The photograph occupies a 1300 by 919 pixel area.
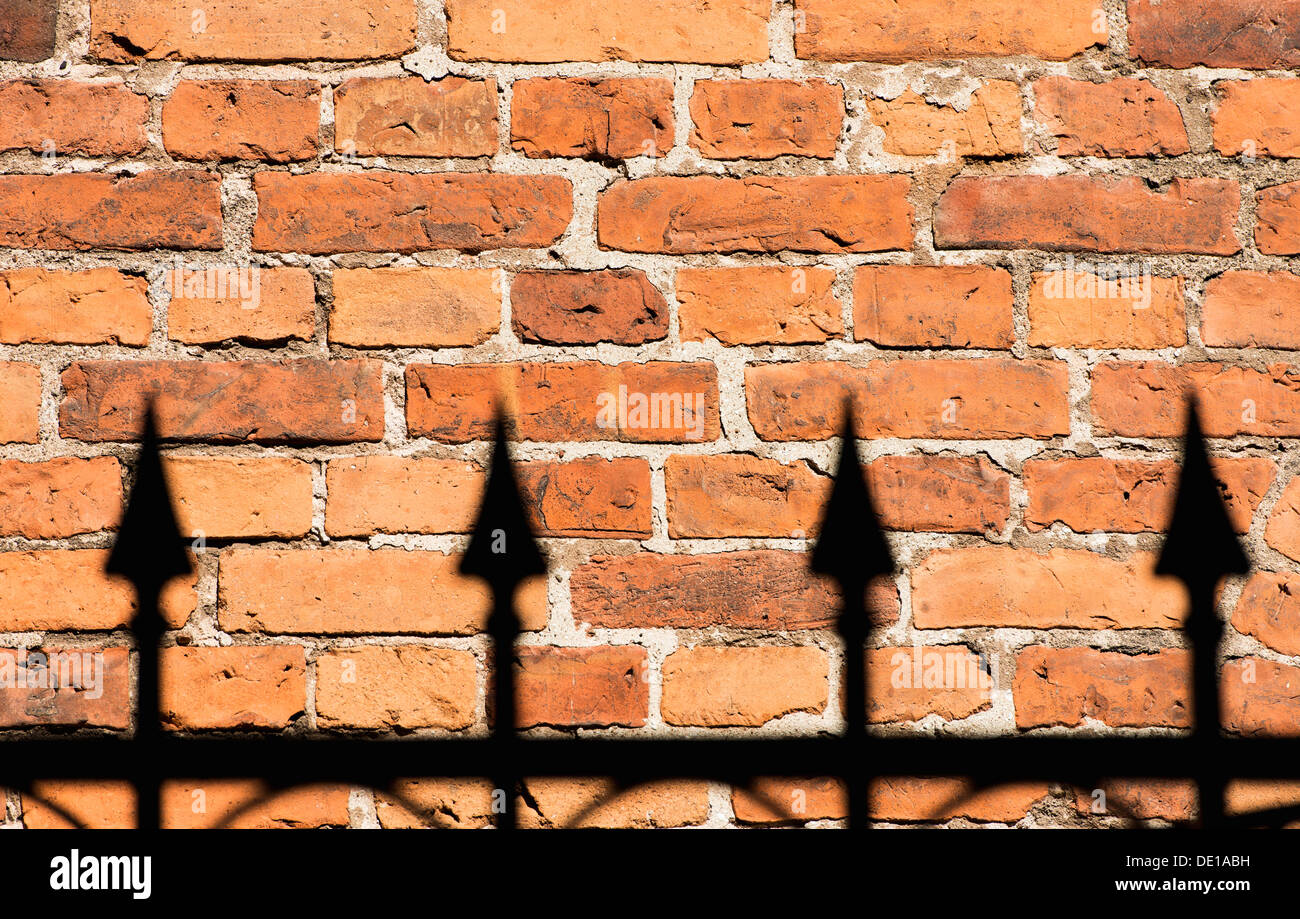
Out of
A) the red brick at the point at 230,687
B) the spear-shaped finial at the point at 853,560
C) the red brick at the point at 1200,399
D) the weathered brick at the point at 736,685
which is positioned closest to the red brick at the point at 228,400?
the red brick at the point at 230,687

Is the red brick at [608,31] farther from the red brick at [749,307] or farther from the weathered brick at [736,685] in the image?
the weathered brick at [736,685]

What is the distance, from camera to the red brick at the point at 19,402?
1.39 meters

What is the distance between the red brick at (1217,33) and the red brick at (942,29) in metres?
0.07

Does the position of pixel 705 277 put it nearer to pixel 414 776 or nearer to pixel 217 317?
pixel 217 317

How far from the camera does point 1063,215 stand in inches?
56.4

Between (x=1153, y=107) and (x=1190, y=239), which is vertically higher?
(x=1153, y=107)

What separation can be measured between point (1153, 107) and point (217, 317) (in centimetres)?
140

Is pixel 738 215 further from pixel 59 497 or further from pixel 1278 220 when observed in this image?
pixel 59 497

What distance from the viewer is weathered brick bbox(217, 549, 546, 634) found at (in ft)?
4.56

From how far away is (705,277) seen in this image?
142 centimetres

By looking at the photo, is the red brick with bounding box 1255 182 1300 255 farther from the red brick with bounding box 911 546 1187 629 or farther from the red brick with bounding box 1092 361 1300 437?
the red brick with bounding box 911 546 1187 629
